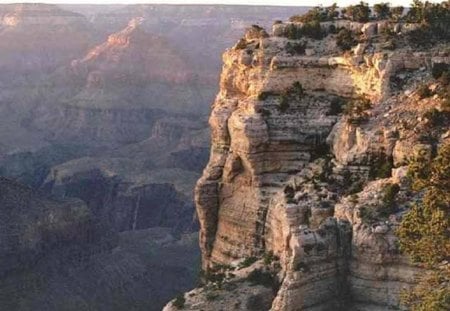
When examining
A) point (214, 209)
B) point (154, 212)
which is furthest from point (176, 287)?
point (214, 209)

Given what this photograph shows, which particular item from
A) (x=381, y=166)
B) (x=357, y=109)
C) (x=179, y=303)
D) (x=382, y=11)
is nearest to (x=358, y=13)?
(x=382, y=11)

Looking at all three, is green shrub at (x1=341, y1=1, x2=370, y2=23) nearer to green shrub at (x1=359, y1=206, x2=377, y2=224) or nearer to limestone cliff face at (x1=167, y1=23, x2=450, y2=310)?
limestone cliff face at (x1=167, y1=23, x2=450, y2=310)

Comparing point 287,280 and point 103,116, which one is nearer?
point 287,280

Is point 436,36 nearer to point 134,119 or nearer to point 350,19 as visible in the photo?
point 350,19

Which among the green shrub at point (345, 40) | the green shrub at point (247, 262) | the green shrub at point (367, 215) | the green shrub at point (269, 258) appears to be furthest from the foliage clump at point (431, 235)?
the green shrub at point (345, 40)

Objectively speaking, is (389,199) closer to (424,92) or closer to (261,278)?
(261,278)

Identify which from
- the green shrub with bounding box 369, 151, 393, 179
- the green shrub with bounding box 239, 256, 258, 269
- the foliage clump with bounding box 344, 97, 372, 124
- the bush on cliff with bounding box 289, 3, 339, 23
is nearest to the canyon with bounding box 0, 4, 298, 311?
the bush on cliff with bounding box 289, 3, 339, 23

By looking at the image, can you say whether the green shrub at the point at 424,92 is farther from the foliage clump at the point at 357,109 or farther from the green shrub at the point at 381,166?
the green shrub at the point at 381,166

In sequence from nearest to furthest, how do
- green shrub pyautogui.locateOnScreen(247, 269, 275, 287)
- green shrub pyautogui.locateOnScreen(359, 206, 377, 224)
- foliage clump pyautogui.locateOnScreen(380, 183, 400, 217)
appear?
green shrub pyautogui.locateOnScreen(359, 206, 377, 224), foliage clump pyautogui.locateOnScreen(380, 183, 400, 217), green shrub pyautogui.locateOnScreen(247, 269, 275, 287)
